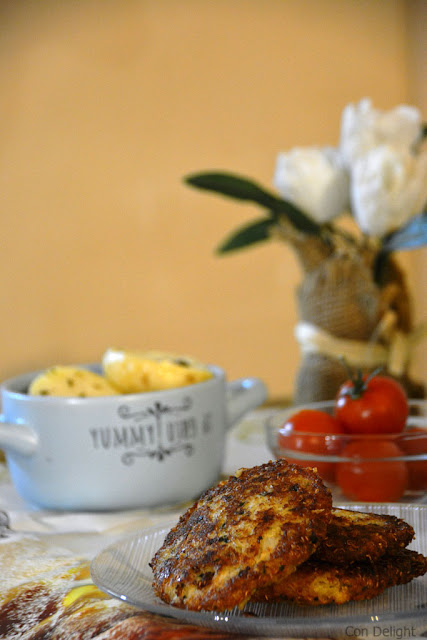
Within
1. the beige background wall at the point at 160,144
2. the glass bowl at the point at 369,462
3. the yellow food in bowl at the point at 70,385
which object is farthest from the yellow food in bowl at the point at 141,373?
the beige background wall at the point at 160,144

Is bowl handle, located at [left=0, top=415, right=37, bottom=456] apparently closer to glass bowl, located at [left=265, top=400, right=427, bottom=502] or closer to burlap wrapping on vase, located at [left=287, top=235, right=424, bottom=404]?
glass bowl, located at [left=265, top=400, right=427, bottom=502]

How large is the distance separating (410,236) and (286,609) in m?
0.65

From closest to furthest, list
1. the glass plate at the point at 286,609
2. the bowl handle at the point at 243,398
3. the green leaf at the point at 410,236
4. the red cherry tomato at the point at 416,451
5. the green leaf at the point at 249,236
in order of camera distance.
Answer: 1. the glass plate at the point at 286,609
2. the red cherry tomato at the point at 416,451
3. the bowl handle at the point at 243,398
4. the green leaf at the point at 410,236
5. the green leaf at the point at 249,236

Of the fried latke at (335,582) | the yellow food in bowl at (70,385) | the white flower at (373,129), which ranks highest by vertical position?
the white flower at (373,129)

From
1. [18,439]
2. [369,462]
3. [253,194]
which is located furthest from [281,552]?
[253,194]

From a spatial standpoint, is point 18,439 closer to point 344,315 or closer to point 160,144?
point 344,315

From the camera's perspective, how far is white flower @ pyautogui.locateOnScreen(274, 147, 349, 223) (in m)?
1.01

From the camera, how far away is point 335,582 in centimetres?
39

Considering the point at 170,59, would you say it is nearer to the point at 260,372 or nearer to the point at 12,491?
the point at 260,372

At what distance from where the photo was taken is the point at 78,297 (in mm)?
2506

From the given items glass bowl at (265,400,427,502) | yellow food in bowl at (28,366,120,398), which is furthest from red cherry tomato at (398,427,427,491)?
yellow food in bowl at (28,366,120,398)

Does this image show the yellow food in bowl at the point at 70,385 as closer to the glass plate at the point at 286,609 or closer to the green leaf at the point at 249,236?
the glass plate at the point at 286,609

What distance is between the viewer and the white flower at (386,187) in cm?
93

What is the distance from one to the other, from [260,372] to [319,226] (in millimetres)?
1654
